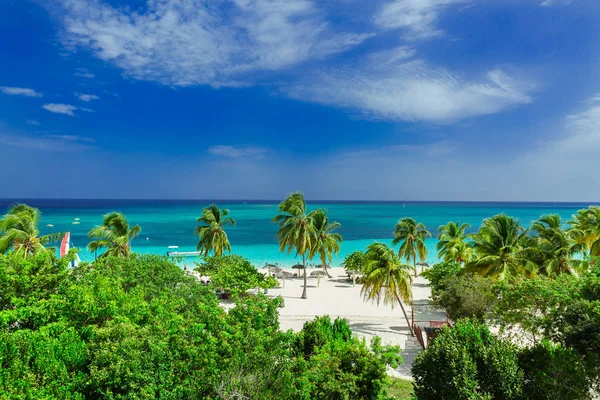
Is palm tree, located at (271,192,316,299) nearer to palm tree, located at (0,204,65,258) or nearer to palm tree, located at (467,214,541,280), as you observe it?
palm tree, located at (467,214,541,280)

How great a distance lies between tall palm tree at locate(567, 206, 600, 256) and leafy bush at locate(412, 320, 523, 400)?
16.8m

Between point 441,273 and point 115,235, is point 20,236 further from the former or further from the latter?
point 441,273

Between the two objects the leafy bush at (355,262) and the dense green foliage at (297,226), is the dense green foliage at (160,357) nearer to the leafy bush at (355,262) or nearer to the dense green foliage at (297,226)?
the dense green foliage at (297,226)

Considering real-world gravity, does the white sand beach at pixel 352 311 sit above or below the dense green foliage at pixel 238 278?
below

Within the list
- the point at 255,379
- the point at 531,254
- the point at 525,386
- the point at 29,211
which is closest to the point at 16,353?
the point at 255,379

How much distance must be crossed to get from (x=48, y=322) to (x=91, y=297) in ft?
4.56

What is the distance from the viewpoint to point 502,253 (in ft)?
67.5

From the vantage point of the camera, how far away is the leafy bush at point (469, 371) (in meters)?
9.88

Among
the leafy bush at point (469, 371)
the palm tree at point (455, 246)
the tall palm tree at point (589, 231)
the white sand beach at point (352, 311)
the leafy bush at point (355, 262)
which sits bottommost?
the white sand beach at point (352, 311)

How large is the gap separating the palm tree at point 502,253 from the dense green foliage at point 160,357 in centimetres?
1377

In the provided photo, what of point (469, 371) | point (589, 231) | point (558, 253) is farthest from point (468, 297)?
point (589, 231)

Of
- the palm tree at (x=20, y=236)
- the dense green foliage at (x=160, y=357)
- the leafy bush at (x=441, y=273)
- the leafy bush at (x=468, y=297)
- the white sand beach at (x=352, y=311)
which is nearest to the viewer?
the dense green foliage at (x=160, y=357)

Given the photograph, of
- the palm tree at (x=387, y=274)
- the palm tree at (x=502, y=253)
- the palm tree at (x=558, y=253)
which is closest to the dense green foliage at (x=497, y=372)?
the palm tree at (x=387, y=274)

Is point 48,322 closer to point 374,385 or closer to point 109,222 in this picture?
point 374,385
